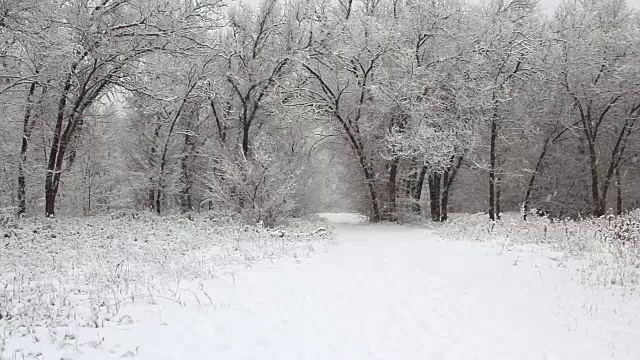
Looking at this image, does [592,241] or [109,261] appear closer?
[109,261]

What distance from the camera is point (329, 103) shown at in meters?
22.6

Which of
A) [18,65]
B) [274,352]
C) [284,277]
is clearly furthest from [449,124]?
[274,352]

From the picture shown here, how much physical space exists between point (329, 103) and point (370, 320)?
57.9 feet

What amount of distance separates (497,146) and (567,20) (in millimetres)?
9694

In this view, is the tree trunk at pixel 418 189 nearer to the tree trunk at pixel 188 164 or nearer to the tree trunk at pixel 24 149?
the tree trunk at pixel 188 164

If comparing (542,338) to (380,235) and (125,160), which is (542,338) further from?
(125,160)

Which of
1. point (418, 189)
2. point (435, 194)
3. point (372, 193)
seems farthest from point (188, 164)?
point (435, 194)

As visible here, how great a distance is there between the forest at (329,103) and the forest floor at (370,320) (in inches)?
379

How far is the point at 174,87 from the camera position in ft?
79.7

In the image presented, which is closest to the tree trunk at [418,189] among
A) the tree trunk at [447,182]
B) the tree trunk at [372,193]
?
the tree trunk at [447,182]

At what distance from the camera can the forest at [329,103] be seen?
16.9 metres

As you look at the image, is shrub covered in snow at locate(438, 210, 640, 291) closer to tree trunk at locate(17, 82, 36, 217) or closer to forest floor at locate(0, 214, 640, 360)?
forest floor at locate(0, 214, 640, 360)

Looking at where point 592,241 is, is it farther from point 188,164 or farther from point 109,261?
point 188,164

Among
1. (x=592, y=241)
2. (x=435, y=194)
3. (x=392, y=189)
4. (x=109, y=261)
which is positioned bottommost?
(x=109, y=261)
